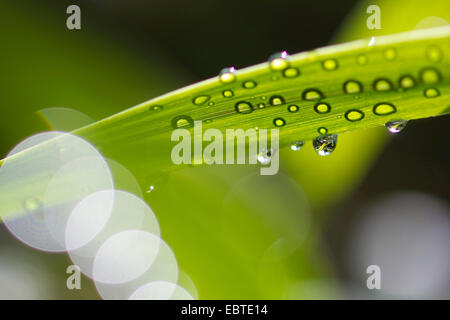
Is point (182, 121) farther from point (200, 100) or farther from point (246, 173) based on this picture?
point (246, 173)

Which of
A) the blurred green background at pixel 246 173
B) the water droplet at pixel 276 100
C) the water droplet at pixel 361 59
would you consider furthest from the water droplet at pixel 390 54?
the blurred green background at pixel 246 173

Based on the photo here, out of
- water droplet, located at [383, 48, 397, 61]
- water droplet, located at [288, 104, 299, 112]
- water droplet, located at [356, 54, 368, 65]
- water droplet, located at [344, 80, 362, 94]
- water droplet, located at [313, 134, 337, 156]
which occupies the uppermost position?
water droplet, located at [313, 134, 337, 156]

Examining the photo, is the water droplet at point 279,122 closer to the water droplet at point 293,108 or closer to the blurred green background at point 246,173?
the water droplet at point 293,108

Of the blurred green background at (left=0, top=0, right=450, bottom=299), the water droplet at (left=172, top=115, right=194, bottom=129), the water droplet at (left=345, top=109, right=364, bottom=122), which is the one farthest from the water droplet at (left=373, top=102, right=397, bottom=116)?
the blurred green background at (left=0, top=0, right=450, bottom=299)

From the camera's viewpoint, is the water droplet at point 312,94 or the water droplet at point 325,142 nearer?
the water droplet at point 312,94

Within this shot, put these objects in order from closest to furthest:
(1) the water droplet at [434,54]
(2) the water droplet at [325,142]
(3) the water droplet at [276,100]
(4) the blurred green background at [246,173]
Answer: (1) the water droplet at [434,54]
(3) the water droplet at [276,100]
(2) the water droplet at [325,142]
(4) the blurred green background at [246,173]

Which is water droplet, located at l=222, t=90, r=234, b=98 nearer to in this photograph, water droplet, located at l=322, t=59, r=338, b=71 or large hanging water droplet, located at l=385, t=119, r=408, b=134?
water droplet, located at l=322, t=59, r=338, b=71

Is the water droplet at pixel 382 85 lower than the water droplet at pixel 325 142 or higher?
lower
